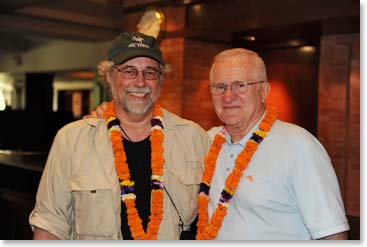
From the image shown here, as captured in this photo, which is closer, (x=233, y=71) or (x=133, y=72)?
(x=233, y=71)

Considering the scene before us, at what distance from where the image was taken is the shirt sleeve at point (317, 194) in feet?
4.71

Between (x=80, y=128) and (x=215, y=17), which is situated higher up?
(x=215, y=17)

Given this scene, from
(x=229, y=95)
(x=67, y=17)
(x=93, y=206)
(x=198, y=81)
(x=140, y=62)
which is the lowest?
(x=93, y=206)

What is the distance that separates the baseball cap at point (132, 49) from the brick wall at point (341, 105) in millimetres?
2762

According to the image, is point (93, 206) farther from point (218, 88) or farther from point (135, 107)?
point (218, 88)

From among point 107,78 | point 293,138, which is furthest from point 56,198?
point 293,138

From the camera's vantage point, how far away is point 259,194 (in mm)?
1515

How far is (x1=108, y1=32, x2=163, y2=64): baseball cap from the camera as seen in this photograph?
5.72ft

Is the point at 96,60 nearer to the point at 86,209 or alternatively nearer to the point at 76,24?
the point at 76,24

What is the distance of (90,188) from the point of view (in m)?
1.65

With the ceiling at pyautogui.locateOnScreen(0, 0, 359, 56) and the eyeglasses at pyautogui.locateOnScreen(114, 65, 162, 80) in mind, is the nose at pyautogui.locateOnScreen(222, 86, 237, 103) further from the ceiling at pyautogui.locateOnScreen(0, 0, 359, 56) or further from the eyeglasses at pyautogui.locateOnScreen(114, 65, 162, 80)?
the ceiling at pyautogui.locateOnScreen(0, 0, 359, 56)

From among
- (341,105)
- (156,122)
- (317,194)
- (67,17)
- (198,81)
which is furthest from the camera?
(67,17)

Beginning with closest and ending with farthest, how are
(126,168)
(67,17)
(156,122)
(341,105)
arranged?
(126,168) → (156,122) → (341,105) → (67,17)

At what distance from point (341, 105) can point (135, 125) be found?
2.84 meters
